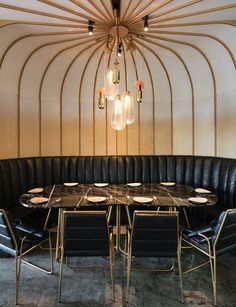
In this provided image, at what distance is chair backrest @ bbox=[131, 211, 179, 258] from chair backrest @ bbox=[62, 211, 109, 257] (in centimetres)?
28

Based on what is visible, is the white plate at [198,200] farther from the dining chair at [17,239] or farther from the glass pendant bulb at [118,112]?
the dining chair at [17,239]

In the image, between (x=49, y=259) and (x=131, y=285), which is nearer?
(x=131, y=285)

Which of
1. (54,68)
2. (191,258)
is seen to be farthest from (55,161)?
(191,258)

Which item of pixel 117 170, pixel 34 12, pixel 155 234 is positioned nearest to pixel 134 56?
pixel 34 12

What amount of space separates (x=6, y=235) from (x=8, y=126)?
97.2 inches

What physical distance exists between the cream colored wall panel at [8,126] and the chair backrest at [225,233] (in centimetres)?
358

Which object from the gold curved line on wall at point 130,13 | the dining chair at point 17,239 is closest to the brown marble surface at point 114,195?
the dining chair at point 17,239

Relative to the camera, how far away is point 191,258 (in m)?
2.87

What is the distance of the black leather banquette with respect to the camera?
357 centimetres

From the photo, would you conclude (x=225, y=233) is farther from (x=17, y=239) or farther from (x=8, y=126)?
(x=8, y=126)

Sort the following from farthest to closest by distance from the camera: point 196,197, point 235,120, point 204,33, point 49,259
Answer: point 235,120 < point 204,33 < point 49,259 < point 196,197

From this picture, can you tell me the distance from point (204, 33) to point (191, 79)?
3.74 ft

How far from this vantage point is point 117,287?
231 cm

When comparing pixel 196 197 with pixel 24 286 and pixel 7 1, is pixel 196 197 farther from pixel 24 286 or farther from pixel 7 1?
pixel 7 1
